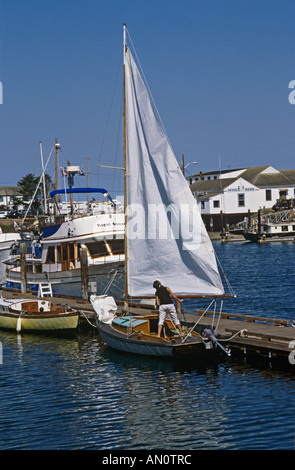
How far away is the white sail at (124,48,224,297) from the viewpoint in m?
24.9

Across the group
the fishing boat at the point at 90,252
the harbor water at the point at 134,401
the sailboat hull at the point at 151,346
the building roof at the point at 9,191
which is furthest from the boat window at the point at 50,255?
the building roof at the point at 9,191

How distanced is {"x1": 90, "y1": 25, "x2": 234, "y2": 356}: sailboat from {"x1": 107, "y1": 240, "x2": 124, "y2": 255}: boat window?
15760 millimetres

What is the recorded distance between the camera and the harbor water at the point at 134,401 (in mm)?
17359

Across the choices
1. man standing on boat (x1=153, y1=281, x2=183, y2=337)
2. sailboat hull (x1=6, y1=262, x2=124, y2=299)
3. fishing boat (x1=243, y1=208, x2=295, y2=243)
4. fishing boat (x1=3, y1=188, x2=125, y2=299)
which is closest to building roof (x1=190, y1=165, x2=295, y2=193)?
fishing boat (x1=243, y1=208, x2=295, y2=243)

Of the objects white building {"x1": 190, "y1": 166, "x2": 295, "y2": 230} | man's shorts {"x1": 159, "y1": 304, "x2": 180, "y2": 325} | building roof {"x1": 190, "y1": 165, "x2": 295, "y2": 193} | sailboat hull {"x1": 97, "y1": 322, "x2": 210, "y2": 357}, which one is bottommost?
sailboat hull {"x1": 97, "y1": 322, "x2": 210, "y2": 357}

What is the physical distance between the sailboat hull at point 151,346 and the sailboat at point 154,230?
0.16 ft

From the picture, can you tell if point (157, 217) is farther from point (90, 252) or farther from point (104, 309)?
point (90, 252)

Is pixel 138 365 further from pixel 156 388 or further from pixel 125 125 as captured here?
pixel 125 125

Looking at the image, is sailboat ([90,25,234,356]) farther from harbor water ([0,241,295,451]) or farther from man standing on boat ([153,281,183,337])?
harbor water ([0,241,295,451])

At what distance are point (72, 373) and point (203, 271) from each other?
20.3 feet

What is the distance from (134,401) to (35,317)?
42.3 ft

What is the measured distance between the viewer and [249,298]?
4434 cm

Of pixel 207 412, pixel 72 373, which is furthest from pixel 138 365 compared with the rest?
pixel 207 412

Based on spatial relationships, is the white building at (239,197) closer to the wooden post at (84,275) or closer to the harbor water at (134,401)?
the wooden post at (84,275)
